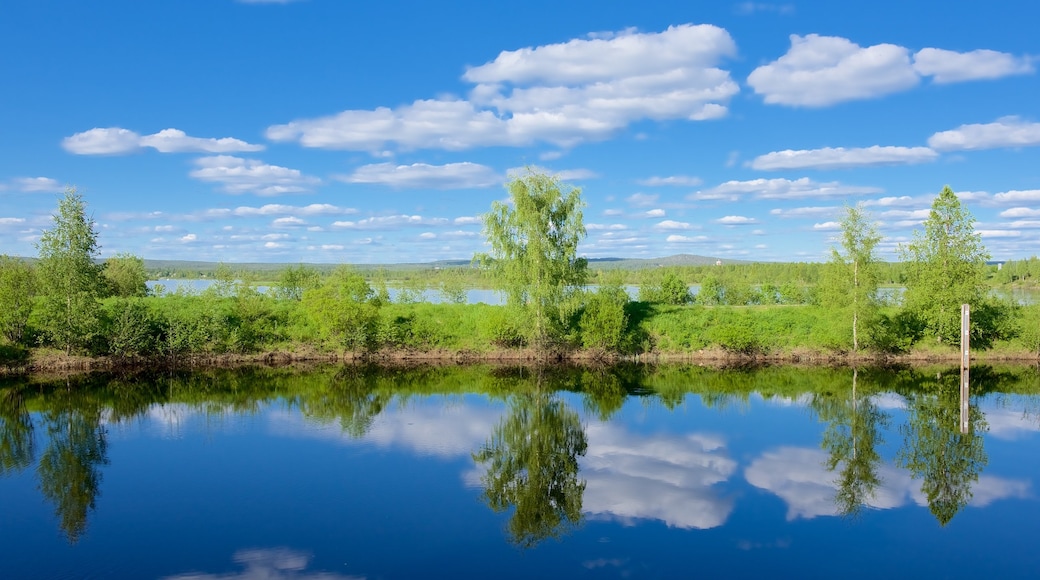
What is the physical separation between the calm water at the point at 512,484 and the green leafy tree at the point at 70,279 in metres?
4.89

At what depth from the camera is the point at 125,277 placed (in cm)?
4672

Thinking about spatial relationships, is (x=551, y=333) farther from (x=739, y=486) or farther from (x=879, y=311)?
(x=739, y=486)

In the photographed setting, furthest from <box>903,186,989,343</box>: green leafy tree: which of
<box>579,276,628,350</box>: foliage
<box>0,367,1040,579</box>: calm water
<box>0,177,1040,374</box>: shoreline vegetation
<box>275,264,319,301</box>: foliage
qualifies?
<box>275,264,319,301</box>: foliage

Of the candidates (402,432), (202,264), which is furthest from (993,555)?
(202,264)

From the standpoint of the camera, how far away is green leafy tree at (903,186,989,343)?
112 ft

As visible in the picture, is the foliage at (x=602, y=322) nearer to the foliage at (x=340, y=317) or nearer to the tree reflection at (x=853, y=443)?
the foliage at (x=340, y=317)

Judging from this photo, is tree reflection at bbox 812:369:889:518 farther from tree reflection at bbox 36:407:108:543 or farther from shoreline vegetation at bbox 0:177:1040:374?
tree reflection at bbox 36:407:108:543

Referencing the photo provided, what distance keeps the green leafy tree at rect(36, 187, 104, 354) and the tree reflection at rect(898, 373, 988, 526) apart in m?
33.3

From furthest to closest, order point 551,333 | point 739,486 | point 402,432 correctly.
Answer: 1. point 551,333
2. point 402,432
3. point 739,486

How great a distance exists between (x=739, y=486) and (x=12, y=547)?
589 inches

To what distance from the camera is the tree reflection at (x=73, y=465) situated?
567 inches

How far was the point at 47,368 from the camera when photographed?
32469 millimetres

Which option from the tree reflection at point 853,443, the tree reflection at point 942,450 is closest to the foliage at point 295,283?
the tree reflection at point 853,443

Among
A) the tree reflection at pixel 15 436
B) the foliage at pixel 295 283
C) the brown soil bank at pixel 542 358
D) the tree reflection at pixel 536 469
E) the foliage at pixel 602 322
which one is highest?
the foliage at pixel 295 283
